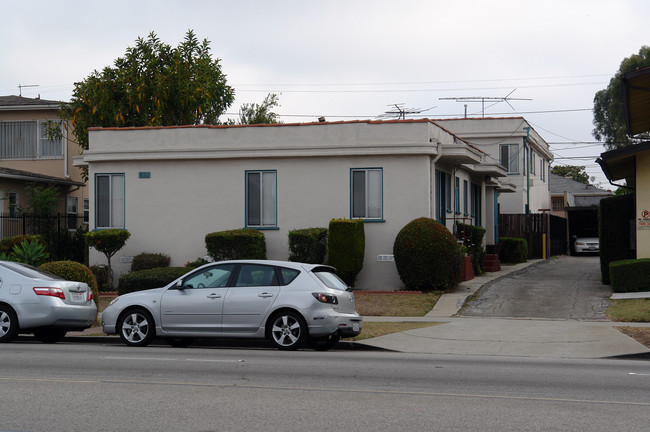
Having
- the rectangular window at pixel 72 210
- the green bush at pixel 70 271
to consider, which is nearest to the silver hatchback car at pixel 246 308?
the green bush at pixel 70 271

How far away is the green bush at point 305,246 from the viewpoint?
73.8 ft

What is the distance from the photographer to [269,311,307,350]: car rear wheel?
45.4 ft

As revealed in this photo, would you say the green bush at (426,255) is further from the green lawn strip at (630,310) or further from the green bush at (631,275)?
the green lawn strip at (630,310)

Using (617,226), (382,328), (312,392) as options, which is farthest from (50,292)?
(617,226)

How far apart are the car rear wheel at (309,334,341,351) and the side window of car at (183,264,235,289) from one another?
1.93 m

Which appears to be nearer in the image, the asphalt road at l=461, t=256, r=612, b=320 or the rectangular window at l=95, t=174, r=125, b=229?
the asphalt road at l=461, t=256, r=612, b=320

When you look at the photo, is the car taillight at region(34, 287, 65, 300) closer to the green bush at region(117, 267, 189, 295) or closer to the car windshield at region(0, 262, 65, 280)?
the car windshield at region(0, 262, 65, 280)

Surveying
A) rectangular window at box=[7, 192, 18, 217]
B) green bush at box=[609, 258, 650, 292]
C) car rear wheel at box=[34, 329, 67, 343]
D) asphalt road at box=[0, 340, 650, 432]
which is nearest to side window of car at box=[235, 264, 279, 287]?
asphalt road at box=[0, 340, 650, 432]

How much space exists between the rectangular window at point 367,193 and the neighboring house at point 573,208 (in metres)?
20.9

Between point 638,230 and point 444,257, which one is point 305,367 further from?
point 638,230

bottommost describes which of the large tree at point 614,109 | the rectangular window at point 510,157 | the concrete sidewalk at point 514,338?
the concrete sidewalk at point 514,338

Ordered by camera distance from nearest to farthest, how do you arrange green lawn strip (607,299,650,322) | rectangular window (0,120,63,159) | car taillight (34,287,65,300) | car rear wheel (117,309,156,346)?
car rear wheel (117,309,156,346) < car taillight (34,287,65,300) < green lawn strip (607,299,650,322) < rectangular window (0,120,63,159)

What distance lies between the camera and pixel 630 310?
17984 millimetres

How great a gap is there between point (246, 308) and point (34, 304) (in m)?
4.05
